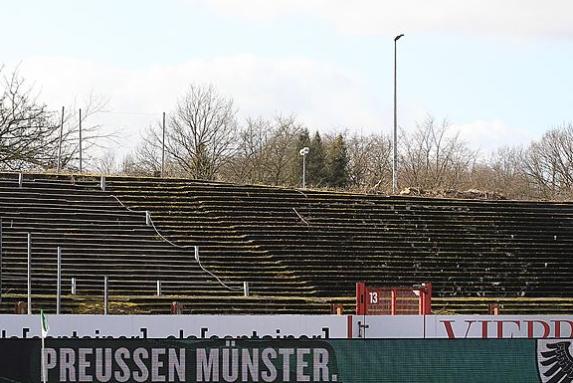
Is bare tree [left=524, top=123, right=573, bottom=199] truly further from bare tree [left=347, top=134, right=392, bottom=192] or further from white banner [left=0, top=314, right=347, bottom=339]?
white banner [left=0, top=314, right=347, bottom=339]

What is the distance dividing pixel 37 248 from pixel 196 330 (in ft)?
57.9

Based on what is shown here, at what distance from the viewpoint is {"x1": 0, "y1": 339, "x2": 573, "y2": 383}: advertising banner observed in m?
16.7

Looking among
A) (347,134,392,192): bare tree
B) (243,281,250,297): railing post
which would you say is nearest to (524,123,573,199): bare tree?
(347,134,392,192): bare tree

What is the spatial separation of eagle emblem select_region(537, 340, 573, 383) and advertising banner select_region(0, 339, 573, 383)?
49cm

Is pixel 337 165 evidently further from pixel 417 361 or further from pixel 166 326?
pixel 417 361

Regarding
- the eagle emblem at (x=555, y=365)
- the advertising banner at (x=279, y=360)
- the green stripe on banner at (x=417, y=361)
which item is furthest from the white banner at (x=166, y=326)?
the eagle emblem at (x=555, y=365)

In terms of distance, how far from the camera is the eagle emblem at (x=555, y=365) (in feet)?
56.9

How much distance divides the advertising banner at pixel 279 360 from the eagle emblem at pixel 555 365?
0.49 metres

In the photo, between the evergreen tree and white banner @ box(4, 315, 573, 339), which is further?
the evergreen tree

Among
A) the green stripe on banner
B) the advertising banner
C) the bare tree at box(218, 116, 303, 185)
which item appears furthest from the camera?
the bare tree at box(218, 116, 303, 185)

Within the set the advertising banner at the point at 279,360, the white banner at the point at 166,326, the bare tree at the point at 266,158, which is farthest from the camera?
the bare tree at the point at 266,158

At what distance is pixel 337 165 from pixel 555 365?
61171mm

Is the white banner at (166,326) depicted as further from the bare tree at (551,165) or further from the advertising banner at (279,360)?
the bare tree at (551,165)

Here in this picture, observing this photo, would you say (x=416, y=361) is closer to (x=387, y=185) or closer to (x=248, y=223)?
(x=248, y=223)
